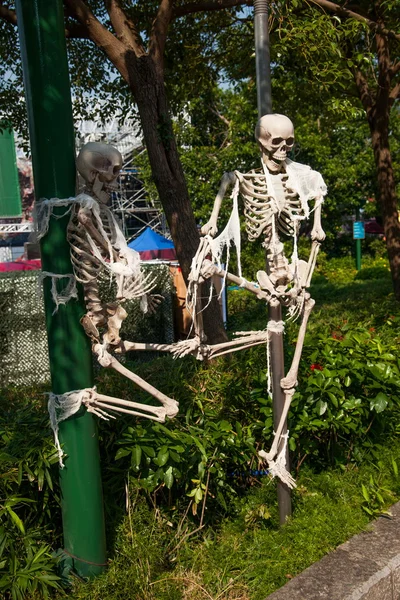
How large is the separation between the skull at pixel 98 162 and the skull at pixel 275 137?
75 cm

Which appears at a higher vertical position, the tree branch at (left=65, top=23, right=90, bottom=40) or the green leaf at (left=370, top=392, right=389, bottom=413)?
the tree branch at (left=65, top=23, right=90, bottom=40)

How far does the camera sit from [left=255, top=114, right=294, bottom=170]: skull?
302cm

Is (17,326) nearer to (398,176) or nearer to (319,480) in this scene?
(319,480)

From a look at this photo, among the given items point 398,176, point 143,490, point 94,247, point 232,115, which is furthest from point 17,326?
point 398,176

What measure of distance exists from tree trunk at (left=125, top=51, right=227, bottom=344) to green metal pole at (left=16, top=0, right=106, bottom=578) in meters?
2.70

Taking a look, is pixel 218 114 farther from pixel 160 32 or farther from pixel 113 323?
pixel 113 323

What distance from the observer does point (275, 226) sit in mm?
3145

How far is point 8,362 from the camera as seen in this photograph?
24.9 ft

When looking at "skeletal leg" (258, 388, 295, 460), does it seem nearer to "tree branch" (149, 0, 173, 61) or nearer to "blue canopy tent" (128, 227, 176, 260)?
"tree branch" (149, 0, 173, 61)

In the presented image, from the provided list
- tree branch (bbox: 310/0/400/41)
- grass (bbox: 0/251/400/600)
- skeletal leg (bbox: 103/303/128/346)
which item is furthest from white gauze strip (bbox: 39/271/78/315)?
tree branch (bbox: 310/0/400/41)

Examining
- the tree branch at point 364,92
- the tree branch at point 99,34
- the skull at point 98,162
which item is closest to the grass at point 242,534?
the skull at point 98,162

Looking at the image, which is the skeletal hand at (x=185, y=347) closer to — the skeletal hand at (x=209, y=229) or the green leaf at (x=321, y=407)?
the skeletal hand at (x=209, y=229)

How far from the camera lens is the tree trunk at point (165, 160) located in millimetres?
5426

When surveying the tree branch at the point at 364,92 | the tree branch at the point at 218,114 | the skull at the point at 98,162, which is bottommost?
the skull at the point at 98,162
